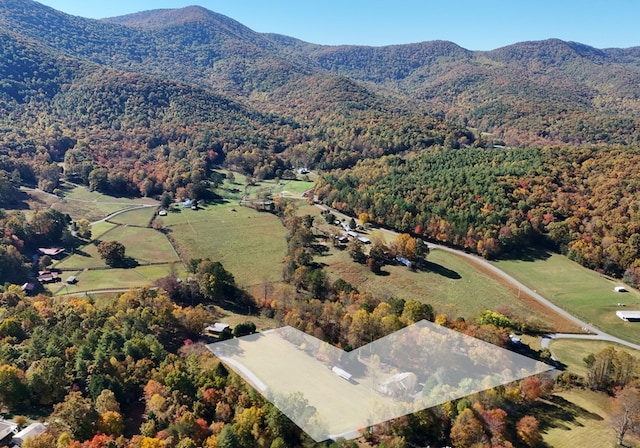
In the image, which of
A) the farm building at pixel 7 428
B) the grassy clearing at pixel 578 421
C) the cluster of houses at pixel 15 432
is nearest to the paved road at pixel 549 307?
the grassy clearing at pixel 578 421

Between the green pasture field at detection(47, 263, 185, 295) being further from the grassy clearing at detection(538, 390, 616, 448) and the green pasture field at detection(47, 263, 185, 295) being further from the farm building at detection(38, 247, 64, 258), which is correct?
the grassy clearing at detection(538, 390, 616, 448)

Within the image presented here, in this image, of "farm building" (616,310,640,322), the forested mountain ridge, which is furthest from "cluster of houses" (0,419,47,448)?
the forested mountain ridge

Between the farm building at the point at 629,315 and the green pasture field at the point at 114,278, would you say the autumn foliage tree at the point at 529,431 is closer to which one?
the farm building at the point at 629,315

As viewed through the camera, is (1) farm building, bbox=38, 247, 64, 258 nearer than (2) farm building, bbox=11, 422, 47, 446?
No

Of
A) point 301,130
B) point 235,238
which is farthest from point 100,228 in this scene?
point 301,130

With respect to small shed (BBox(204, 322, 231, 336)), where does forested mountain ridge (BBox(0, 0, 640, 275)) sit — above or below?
above

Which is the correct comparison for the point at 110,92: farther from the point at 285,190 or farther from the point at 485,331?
the point at 485,331

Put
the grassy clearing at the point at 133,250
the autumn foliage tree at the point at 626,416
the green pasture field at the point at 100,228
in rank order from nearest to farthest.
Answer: the autumn foliage tree at the point at 626,416
the grassy clearing at the point at 133,250
the green pasture field at the point at 100,228
